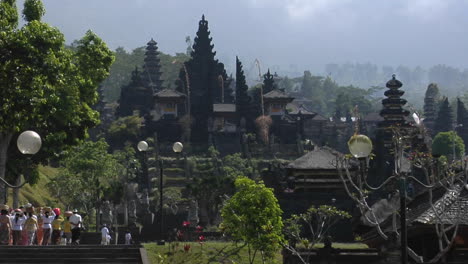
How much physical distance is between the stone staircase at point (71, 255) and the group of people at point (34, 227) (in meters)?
1.77

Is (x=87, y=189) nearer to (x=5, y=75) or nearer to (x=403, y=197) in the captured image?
(x=5, y=75)

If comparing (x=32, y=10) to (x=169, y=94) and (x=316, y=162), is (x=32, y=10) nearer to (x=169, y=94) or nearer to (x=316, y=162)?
(x=316, y=162)

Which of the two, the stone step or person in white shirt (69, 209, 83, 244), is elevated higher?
person in white shirt (69, 209, 83, 244)

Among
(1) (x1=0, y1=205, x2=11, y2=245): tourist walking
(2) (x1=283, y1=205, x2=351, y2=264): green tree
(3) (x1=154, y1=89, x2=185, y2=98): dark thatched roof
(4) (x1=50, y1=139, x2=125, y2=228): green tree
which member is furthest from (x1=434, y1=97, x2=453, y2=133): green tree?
(1) (x1=0, y1=205, x2=11, y2=245): tourist walking

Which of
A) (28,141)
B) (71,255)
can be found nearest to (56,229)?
(71,255)

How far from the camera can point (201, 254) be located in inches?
1292

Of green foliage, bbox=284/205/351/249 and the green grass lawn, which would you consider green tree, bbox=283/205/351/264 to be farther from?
the green grass lawn

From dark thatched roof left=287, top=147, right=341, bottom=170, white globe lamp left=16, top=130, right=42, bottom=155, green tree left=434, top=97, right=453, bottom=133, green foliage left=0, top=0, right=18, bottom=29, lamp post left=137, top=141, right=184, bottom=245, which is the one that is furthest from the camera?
green tree left=434, top=97, right=453, bottom=133

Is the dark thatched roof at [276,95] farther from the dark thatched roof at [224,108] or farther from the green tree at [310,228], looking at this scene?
the green tree at [310,228]

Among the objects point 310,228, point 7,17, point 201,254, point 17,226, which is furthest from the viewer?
point 310,228

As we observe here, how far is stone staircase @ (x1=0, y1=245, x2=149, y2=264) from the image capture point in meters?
27.9

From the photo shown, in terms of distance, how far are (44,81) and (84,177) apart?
112 feet

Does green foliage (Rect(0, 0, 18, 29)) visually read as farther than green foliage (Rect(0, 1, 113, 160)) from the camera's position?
Yes

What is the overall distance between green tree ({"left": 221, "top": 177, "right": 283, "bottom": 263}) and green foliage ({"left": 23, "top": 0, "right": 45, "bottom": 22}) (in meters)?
12.2
